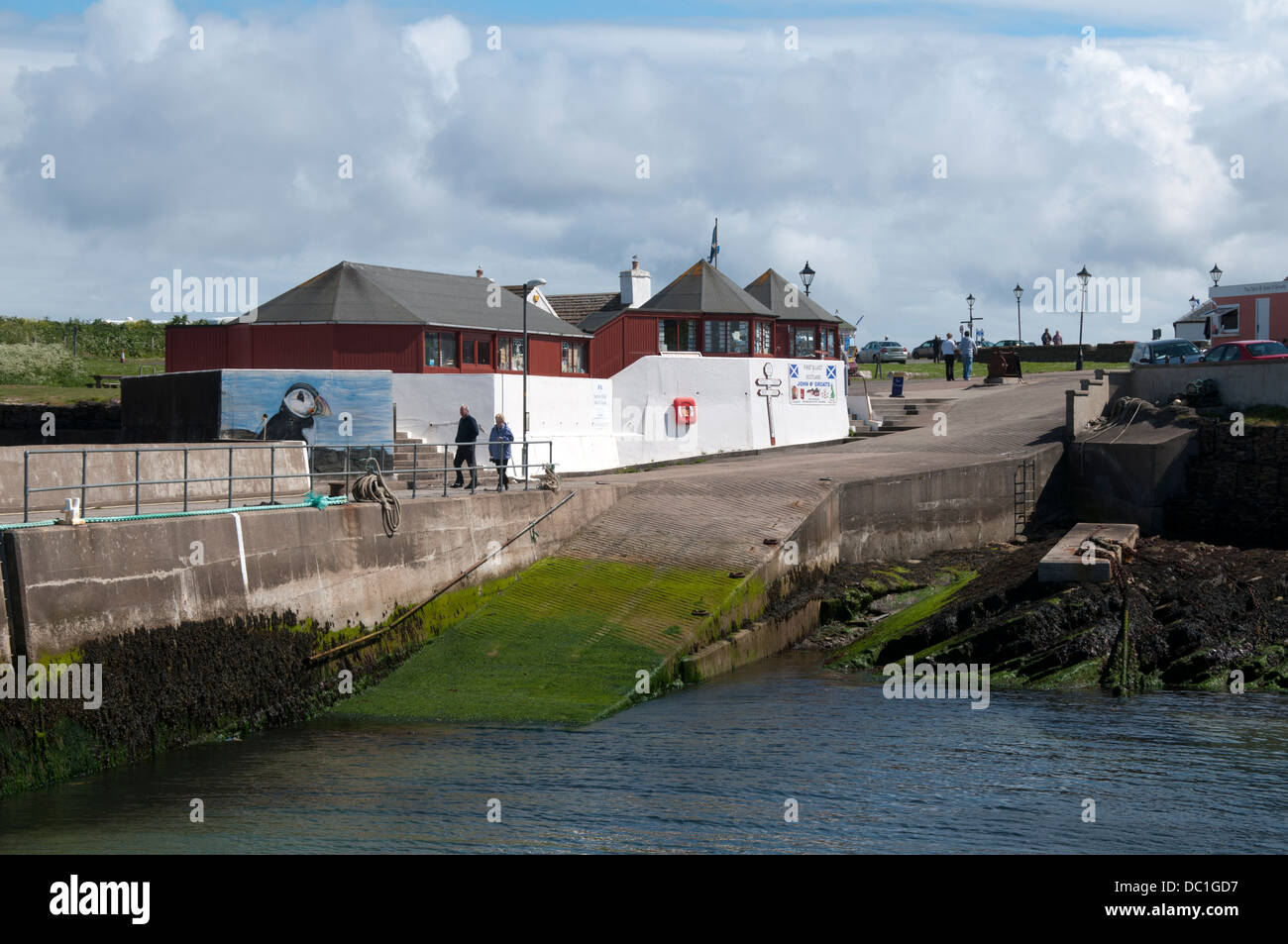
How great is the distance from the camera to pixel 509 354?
3953 centimetres

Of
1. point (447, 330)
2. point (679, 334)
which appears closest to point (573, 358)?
point (679, 334)

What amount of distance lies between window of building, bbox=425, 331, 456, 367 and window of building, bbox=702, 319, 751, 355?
37.8 ft

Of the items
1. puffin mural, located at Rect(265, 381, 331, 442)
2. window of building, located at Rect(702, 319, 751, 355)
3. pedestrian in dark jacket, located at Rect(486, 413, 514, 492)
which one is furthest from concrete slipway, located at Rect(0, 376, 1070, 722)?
window of building, located at Rect(702, 319, 751, 355)

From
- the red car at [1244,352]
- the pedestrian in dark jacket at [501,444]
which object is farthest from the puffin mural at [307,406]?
the red car at [1244,352]

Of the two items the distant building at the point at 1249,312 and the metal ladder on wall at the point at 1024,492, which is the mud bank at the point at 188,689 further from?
the distant building at the point at 1249,312

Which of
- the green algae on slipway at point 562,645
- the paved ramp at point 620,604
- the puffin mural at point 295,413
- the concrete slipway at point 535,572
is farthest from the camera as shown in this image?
the puffin mural at point 295,413

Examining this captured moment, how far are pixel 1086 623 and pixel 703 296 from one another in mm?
25777

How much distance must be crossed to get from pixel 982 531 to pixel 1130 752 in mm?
15322

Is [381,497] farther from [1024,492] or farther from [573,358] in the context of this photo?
[573,358]

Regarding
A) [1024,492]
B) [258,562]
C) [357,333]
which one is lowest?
[258,562]

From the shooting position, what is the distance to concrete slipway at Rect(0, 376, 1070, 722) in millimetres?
17094

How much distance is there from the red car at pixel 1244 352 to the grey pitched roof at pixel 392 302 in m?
20.3

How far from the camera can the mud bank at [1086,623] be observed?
2091 centimetres
